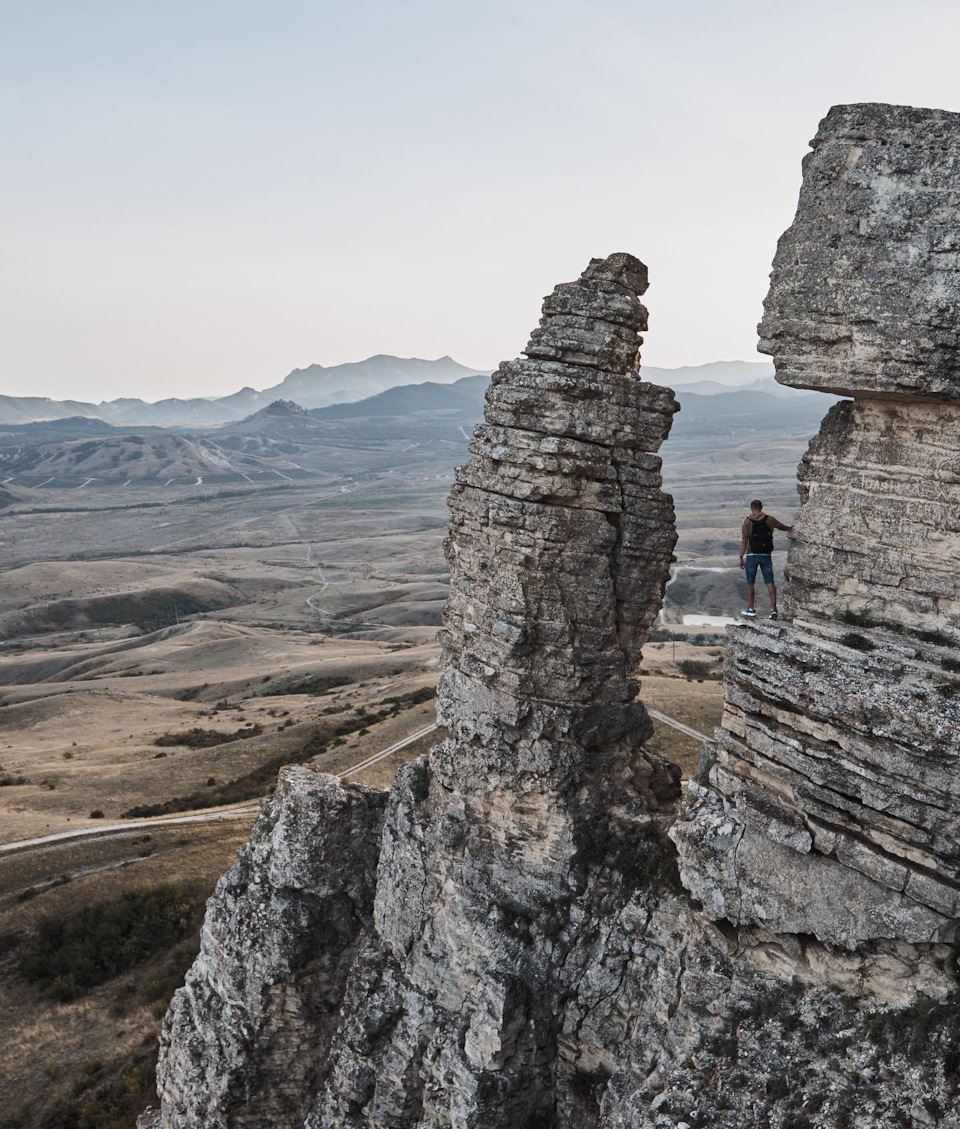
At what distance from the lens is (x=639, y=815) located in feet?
63.4

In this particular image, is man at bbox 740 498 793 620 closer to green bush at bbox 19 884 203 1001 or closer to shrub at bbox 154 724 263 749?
green bush at bbox 19 884 203 1001

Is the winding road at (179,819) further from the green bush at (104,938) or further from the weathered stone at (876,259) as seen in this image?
the weathered stone at (876,259)

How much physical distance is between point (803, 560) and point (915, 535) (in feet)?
6.84

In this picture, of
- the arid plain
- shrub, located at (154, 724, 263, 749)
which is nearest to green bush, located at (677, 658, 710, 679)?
the arid plain

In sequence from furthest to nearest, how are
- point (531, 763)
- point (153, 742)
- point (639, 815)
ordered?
point (153, 742) < point (639, 815) < point (531, 763)

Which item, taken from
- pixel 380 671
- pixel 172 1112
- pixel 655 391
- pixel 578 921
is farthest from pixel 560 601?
pixel 380 671

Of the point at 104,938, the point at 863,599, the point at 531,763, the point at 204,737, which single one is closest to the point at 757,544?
the point at 863,599

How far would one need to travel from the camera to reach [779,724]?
1507cm

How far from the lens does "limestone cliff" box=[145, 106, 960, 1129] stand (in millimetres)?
13547

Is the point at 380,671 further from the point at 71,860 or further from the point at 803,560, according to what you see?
the point at 803,560

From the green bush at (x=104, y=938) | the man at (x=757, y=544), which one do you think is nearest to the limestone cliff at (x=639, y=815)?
the man at (x=757, y=544)

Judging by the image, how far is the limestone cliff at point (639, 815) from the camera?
1355 cm

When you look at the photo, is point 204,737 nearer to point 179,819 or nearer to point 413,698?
point 413,698

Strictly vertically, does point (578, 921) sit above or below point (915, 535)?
below
